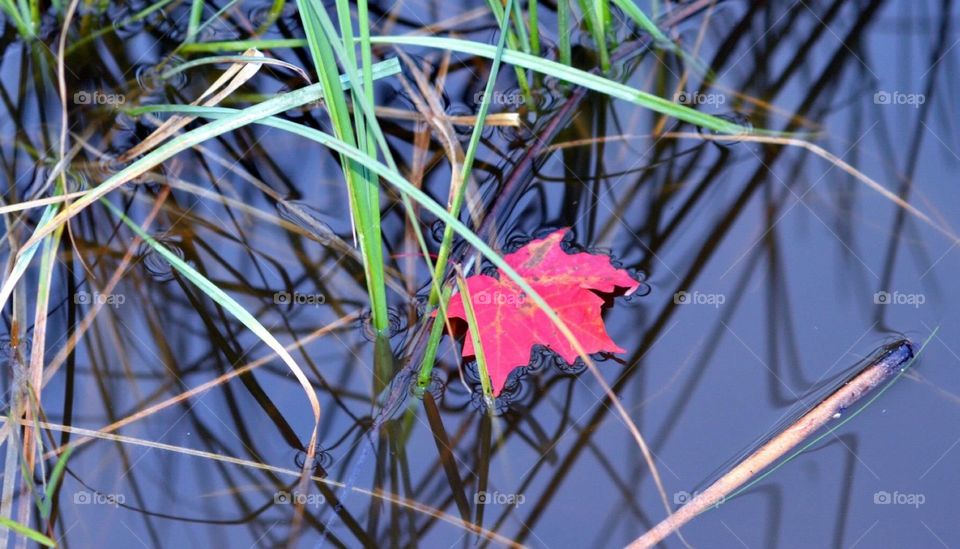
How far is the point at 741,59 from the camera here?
179 centimetres

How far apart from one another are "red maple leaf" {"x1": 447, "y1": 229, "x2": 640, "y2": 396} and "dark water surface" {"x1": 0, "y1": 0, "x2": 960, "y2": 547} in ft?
0.16

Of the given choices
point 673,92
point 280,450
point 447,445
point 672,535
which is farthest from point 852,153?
point 280,450

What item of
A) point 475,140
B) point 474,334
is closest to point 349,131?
point 475,140

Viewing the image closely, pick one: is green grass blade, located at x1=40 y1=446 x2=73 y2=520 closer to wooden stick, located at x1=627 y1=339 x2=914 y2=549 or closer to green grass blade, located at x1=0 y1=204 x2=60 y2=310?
green grass blade, located at x1=0 y1=204 x2=60 y2=310

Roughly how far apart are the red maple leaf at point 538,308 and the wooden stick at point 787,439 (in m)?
0.26

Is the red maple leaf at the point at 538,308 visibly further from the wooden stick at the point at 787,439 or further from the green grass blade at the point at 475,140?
the wooden stick at the point at 787,439

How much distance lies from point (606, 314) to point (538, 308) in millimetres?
135

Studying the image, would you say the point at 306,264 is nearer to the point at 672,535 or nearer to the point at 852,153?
the point at 672,535

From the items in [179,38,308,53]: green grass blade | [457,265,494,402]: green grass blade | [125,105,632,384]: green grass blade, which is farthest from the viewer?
[179,38,308,53]: green grass blade

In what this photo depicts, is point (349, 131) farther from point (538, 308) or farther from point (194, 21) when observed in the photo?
point (194, 21)

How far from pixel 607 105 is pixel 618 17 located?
0.25m

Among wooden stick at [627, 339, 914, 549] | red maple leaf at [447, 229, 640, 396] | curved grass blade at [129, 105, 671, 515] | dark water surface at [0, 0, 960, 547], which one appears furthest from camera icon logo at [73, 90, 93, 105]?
wooden stick at [627, 339, 914, 549]

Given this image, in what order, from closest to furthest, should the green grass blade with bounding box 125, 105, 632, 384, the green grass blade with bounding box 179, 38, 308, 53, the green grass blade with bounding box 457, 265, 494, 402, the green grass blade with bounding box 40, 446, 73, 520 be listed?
the green grass blade with bounding box 125, 105, 632, 384, the green grass blade with bounding box 457, 265, 494, 402, the green grass blade with bounding box 40, 446, 73, 520, the green grass blade with bounding box 179, 38, 308, 53

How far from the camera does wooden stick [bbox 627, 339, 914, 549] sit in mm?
1271
